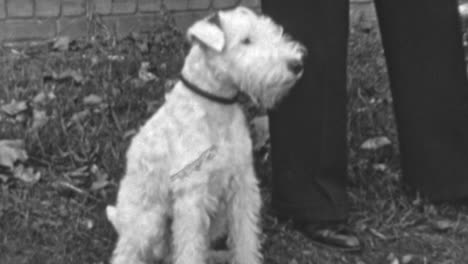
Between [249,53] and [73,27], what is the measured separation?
310 cm

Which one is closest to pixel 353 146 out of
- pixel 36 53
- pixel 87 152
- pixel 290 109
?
pixel 290 109

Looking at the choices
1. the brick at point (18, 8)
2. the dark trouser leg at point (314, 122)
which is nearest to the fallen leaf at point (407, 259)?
the dark trouser leg at point (314, 122)

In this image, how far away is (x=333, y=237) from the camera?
439 centimetres

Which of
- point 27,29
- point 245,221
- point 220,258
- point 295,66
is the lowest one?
point 220,258

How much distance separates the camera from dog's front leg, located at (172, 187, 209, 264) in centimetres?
378

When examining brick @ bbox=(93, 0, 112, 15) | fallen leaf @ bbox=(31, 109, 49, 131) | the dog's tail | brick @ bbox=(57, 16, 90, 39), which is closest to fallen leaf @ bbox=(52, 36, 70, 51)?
brick @ bbox=(57, 16, 90, 39)

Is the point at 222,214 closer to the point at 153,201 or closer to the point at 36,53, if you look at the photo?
the point at 153,201

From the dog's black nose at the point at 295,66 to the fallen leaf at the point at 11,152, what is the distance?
1.85 meters

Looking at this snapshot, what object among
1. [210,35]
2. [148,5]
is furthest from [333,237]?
[148,5]

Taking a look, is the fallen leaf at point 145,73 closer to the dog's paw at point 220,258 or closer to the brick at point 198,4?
the brick at point 198,4

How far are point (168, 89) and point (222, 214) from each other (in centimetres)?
178

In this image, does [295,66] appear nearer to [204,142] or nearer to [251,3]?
[204,142]

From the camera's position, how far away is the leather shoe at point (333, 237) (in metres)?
4.39

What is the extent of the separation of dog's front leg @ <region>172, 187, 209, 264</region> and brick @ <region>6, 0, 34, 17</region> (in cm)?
316
